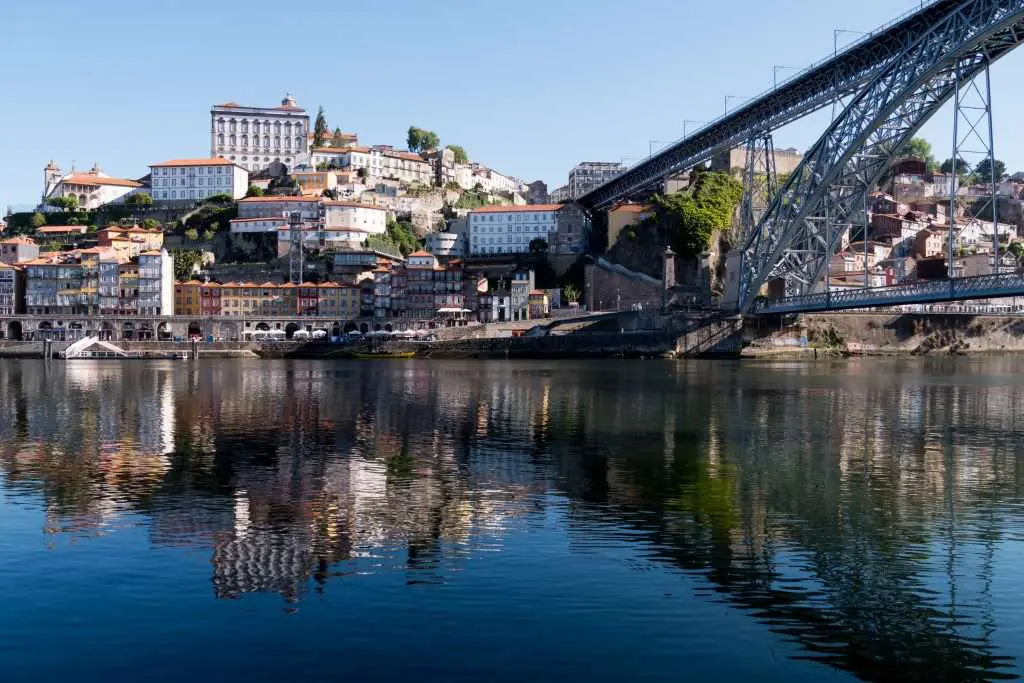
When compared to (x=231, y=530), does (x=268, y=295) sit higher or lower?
higher

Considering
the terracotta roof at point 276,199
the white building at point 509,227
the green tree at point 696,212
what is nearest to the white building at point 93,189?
the terracotta roof at point 276,199

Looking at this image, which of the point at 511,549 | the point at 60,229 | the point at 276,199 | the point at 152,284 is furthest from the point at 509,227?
the point at 511,549

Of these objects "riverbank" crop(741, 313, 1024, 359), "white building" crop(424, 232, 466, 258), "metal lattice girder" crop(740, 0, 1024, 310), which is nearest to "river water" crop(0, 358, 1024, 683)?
"metal lattice girder" crop(740, 0, 1024, 310)

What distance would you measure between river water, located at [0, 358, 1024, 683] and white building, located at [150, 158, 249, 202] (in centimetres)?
8670

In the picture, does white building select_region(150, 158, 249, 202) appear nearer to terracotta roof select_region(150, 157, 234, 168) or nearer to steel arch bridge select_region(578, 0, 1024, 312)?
terracotta roof select_region(150, 157, 234, 168)

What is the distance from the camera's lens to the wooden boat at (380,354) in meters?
78.9

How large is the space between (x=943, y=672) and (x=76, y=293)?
94.8m

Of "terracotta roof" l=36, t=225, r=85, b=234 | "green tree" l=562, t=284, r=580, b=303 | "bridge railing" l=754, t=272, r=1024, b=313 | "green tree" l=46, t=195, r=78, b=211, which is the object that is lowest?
"bridge railing" l=754, t=272, r=1024, b=313

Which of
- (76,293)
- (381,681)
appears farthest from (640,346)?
(381,681)

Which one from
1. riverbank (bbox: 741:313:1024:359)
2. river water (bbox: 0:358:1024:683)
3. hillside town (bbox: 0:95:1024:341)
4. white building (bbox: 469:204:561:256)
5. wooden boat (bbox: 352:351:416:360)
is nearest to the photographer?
river water (bbox: 0:358:1024:683)

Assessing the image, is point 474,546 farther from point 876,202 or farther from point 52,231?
point 52,231

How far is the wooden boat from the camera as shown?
78938mm

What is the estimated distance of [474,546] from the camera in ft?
47.0

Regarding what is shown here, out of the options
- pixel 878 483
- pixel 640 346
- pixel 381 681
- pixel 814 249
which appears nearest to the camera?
pixel 381 681
